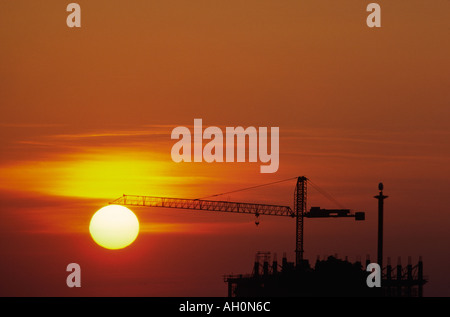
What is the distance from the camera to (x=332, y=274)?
184750 mm
